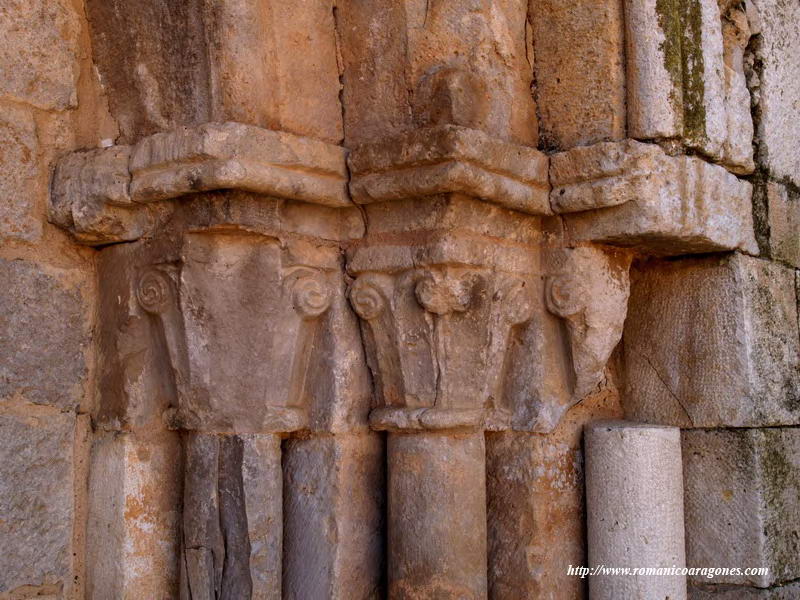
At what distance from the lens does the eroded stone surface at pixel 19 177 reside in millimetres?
2441

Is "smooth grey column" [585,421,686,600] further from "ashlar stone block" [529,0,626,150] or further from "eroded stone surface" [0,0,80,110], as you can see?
"eroded stone surface" [0,0,80,110]

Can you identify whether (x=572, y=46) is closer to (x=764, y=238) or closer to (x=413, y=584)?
(x=764, y=238)

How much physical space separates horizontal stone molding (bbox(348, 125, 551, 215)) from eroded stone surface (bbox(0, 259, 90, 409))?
84 centimetres

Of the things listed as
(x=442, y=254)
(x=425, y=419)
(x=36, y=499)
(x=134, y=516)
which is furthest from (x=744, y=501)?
(x=36, y=499)

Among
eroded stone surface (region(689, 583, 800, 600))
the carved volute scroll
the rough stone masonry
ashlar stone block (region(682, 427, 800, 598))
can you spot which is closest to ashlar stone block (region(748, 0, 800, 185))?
the rough stone masonry

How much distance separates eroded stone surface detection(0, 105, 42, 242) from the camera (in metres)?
2.44

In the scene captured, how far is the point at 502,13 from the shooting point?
264cm

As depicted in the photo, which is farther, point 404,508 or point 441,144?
point 404,508

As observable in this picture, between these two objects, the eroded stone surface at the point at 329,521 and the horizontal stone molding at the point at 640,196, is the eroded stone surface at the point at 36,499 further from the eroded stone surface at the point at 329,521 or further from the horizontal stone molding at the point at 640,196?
the horizontal stone molding at the point at 640,196

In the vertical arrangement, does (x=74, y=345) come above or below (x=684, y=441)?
above

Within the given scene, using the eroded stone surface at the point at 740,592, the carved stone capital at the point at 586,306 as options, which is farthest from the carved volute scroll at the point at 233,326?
the eroded stone surface at the point at 740,592

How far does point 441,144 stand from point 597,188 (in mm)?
515

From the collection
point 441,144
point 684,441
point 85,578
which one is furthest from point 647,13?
point 85,578

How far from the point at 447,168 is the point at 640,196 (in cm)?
58
